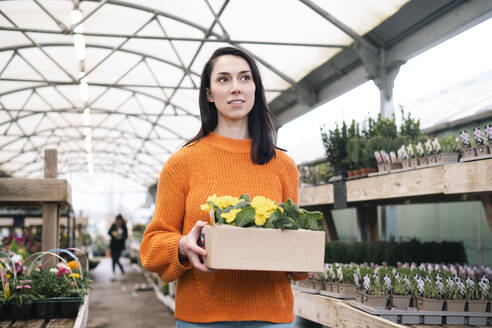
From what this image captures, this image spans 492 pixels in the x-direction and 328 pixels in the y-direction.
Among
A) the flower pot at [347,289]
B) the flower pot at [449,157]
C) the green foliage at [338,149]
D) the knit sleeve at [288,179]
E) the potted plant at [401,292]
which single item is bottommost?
the flower pot at [347,289]

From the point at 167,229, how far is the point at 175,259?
0.34 feet

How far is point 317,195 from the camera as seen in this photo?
130 inches

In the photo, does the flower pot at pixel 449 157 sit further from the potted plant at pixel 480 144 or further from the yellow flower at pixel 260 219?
the yellow flower at pixel 260 219

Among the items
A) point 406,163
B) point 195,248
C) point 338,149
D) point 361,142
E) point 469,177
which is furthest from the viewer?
point 338,149

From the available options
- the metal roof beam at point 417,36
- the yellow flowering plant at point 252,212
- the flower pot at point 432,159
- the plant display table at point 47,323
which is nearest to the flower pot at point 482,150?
the flower pot at point 432,159

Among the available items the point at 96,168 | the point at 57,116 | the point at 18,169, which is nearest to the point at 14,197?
the point at 57,116

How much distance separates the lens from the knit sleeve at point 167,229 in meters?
1.07

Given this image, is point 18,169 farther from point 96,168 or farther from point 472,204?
point 472,204

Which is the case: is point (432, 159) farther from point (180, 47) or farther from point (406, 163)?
point (180, 47)

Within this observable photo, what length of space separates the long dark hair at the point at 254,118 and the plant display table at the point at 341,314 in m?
1.19

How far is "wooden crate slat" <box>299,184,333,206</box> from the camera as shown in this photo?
3.15 metres

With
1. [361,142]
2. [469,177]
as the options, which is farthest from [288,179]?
[361,142]

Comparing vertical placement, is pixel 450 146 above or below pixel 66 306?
above

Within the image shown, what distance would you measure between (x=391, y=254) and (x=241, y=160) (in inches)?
83.9
